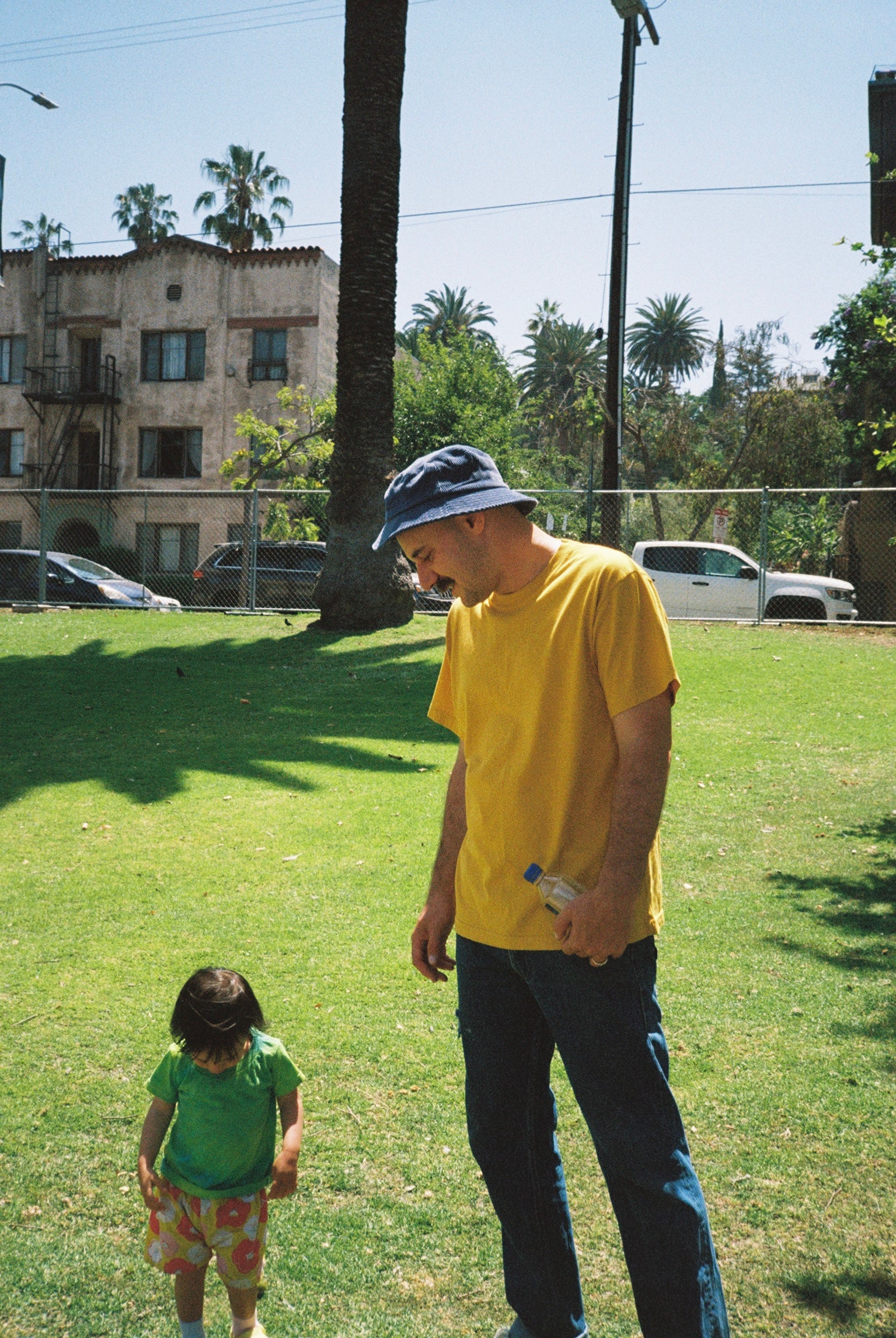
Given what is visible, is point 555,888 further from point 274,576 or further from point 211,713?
point 274,576

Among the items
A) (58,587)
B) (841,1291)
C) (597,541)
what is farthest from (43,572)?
(841,1291)

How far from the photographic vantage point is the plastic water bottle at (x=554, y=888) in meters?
2.05

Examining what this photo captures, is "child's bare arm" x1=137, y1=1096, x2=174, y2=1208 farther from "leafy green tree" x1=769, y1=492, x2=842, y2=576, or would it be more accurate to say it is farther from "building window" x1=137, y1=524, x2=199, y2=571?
"building window" x1=137, y1=524, x2=199, y2=571

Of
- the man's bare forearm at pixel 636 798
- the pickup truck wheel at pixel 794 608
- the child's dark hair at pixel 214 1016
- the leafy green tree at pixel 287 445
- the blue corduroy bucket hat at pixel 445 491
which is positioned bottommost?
the child's dark hair at pixel 214 1016

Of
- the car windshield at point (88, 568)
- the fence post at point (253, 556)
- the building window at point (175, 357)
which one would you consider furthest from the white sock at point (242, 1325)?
the building window at point (175, 357)

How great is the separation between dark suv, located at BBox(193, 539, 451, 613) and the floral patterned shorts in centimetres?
1457

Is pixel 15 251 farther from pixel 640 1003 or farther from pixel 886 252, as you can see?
pixel 640 1003

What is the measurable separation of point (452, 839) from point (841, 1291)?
60.1 inches

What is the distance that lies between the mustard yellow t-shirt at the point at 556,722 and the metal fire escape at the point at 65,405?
3211 centimetres

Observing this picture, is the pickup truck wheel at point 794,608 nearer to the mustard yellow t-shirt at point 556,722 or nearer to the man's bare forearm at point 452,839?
the man's bare forearm at point 452,839

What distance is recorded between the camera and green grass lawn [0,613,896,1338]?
2.80 m

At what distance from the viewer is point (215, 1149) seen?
244 centimetres

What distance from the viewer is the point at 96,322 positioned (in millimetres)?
32688

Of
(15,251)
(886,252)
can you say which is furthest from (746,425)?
(886,252)
